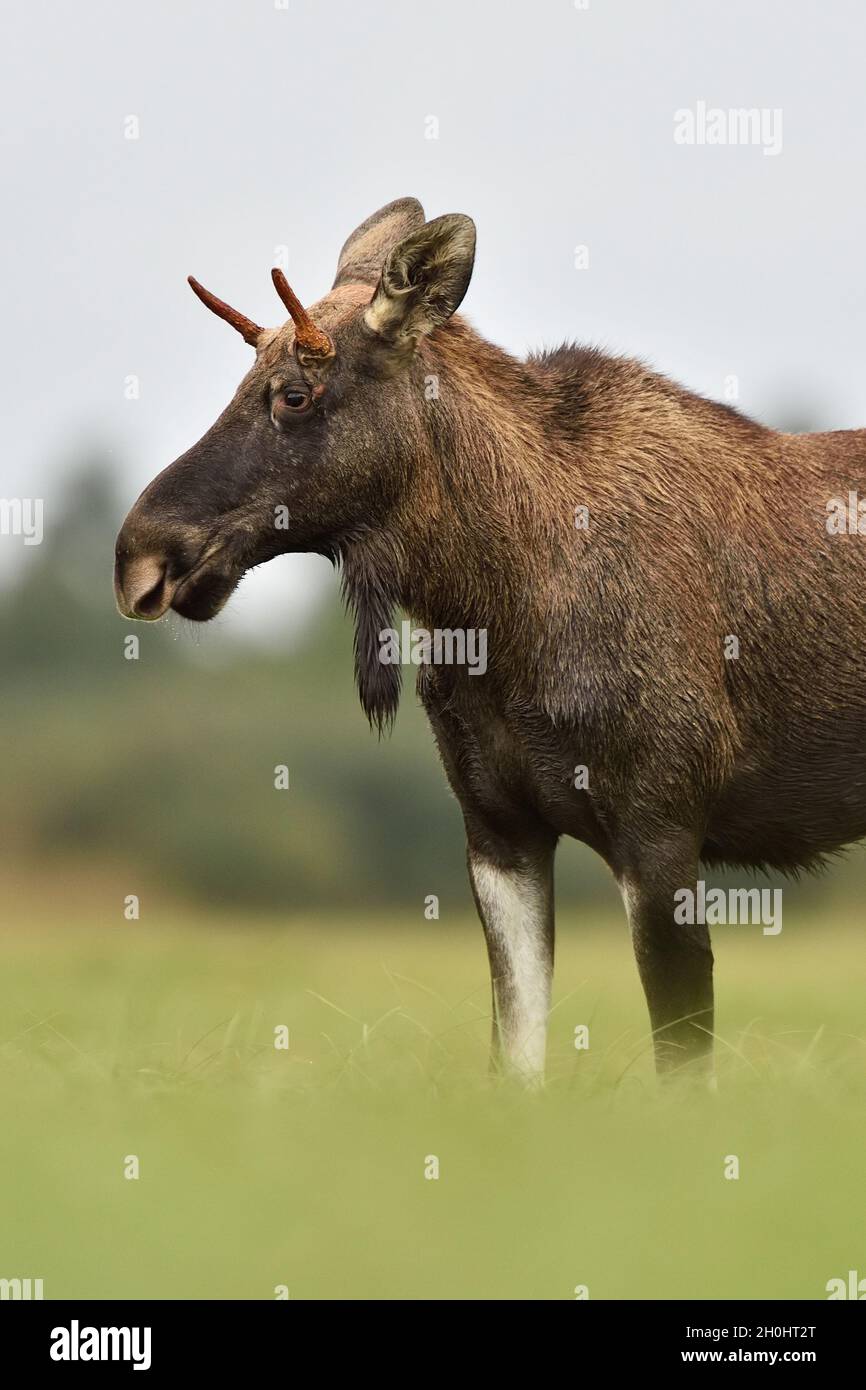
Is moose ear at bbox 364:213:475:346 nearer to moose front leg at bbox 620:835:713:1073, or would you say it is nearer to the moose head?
the moose head

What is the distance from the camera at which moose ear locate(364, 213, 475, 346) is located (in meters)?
8.76

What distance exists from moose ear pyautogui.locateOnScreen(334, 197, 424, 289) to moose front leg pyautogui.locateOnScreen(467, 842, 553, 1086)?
3.11 metres

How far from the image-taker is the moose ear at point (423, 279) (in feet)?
28.7

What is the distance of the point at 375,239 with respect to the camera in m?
9.88

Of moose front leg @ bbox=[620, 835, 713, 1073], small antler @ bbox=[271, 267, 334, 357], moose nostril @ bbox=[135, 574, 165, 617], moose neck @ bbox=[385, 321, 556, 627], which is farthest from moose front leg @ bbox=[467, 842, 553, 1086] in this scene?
small antler @ bbox=[271, 267, 334, 357]

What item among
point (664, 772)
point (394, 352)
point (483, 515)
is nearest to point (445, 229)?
point (394, 352)

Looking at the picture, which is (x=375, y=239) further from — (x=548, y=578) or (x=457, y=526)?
(x=548, y=578)

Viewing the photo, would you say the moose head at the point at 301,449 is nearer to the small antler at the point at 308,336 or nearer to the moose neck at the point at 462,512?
the small antler at the point at 308,336

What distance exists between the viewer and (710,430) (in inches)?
387

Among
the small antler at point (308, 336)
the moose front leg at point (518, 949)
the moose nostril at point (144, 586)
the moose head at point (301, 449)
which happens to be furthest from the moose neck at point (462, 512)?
the moose front leg at point (518, 949)

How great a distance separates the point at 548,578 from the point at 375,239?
2215mm

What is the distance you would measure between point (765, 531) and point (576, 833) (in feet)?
6.15

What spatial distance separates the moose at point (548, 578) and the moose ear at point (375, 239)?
0.09ft

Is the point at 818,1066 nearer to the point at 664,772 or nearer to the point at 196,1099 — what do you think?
the point at 664,772
